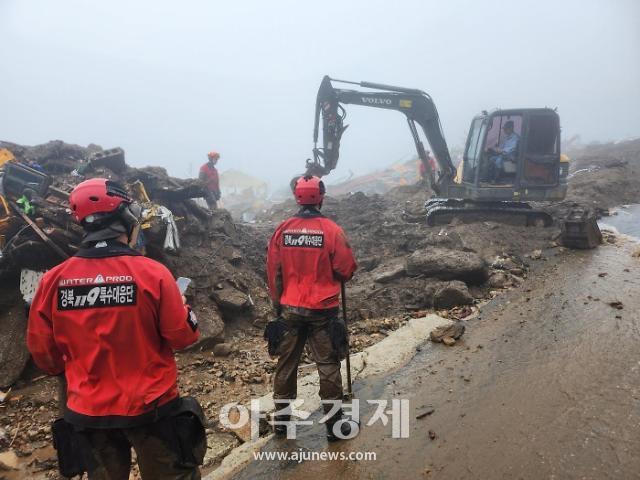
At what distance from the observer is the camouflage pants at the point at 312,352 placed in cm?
323

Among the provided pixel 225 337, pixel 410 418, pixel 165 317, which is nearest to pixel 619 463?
pixel 410 418

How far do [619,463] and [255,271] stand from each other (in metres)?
5.78

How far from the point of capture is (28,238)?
503 centimetres

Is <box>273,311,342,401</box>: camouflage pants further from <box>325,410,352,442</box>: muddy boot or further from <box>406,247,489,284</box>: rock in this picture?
<box>406,247,489,284</box>: rock

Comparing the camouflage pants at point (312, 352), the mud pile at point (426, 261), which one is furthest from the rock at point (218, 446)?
the mud pile at point (426, 261)

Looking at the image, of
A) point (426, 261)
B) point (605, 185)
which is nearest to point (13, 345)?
point (426, 261)

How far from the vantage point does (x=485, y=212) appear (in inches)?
388

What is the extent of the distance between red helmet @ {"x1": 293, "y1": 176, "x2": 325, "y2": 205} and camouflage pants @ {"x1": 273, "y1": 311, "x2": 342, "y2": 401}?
2.96ft

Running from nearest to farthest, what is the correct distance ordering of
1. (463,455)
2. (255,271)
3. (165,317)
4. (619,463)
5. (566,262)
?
(165,317)
(619,463)
(463,455)
(566,262)
(255,271)

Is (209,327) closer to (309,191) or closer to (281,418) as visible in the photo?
(281,418)

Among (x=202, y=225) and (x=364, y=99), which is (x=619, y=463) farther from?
(x=364, y=99)

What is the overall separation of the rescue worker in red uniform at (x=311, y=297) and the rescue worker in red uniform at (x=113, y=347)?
1.24 meters

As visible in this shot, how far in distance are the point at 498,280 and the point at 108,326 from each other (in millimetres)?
5540

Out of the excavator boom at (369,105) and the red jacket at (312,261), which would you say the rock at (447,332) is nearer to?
the red jacket at (312,261)
